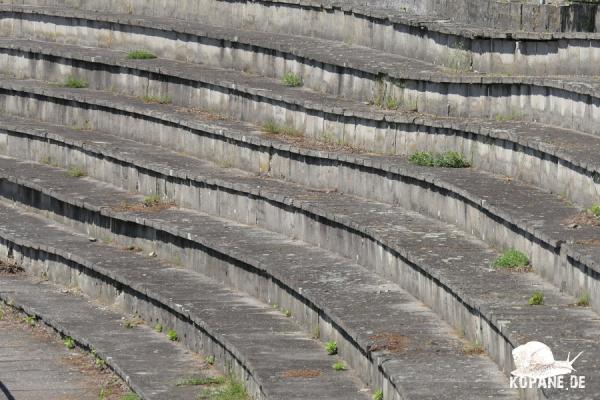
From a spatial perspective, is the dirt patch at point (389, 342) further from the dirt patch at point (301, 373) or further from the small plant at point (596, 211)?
the small plant at point (596, 211)

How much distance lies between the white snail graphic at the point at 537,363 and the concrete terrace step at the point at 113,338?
3.64 metres

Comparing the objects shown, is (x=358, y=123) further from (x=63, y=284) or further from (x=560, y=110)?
(x=63, y=284)

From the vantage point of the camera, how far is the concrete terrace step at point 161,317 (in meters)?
12.4

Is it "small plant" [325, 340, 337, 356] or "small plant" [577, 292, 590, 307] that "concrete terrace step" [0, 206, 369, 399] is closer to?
"small plant" [325, 340, 337, 356]

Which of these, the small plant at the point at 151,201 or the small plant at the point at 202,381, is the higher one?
the small plant at the point at 151,201

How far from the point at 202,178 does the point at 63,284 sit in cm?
199

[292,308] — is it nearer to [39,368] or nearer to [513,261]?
[513,261]

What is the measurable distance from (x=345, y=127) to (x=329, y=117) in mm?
285

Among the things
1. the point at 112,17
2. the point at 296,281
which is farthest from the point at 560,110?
the point at 112,17

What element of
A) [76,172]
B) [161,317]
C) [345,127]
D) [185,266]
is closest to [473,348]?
[161,317]

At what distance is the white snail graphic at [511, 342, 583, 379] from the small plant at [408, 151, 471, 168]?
5.52 m

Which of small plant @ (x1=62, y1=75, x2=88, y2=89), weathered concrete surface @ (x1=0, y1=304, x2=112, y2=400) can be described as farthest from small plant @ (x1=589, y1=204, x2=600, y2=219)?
small plant @ (x1=62, y1=75, x2=88, y2=89)

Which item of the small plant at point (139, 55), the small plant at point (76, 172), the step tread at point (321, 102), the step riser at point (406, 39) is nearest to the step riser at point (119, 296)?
the small plant at point (76, 172)

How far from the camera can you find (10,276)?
720 inches
